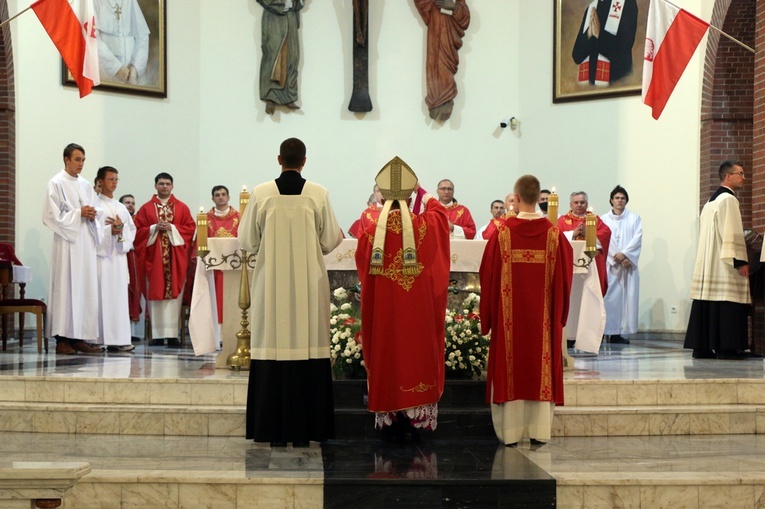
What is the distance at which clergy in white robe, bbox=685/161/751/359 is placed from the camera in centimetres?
864

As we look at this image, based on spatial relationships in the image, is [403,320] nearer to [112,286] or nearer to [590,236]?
[590,236]

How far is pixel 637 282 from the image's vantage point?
1164cm

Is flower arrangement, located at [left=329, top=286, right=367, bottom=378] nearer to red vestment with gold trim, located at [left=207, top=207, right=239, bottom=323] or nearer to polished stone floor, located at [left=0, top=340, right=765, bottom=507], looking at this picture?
polished stone floor, located at [left=0, top=340, right=765, bottom=507]

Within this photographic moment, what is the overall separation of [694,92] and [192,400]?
25.5 ft

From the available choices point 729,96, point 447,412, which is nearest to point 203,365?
point 447,412

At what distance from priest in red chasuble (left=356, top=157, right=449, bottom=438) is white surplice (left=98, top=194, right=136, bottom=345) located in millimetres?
4072

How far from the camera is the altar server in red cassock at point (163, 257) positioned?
10.2 m

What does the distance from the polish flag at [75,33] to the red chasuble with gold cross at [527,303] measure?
4.87 metres

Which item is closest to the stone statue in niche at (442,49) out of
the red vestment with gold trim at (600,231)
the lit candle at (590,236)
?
the red vestment with gold trim at (600,231)

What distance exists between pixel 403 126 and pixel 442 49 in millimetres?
1155

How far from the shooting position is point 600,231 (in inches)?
425

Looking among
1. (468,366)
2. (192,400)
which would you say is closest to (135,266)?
(192,400)

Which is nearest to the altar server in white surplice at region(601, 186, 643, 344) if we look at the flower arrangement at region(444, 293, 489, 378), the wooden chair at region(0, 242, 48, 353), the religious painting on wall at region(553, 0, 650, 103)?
the religious painting on wall at region(553, 0, 650, 103)

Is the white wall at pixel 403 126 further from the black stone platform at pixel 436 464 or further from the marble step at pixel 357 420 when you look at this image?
the black stone platform at pixel 436 464
